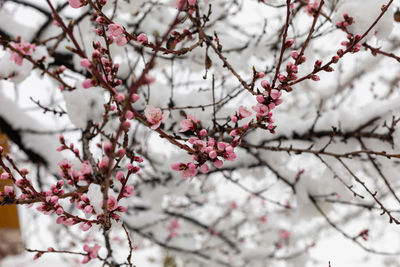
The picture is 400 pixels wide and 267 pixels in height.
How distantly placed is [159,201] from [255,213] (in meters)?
3.41

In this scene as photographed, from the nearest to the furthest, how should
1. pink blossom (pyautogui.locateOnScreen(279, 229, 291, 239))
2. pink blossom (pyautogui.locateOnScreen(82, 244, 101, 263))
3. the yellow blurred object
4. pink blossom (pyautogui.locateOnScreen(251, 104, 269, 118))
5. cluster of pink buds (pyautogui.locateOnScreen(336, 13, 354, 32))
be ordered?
pink blossom (pyautogui.locateOnScreen(251, 104, 269, 118)) < pink blossom (pyautogui.locateOnScreen(82, 244, 101, 263)) < cluster of pink buds (pyautogui.locateOnScreen(336, 13, 354, 32)) < pink blossom (pyautogui.locateOnScreen(279, 229, 291, 239)) < the yellow blurred object

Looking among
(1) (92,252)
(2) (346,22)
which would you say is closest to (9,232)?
(1) (92,252)

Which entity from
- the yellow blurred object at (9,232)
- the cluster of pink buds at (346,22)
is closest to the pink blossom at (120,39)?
Result: the cluster of pink buds at (346,22)

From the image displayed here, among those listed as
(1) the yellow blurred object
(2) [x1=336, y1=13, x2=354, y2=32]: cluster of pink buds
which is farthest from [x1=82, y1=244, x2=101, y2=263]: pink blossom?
(1) the yellow blurred object

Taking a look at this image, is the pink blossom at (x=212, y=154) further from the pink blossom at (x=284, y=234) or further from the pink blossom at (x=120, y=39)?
the pink blossom at (x=284, y=234)

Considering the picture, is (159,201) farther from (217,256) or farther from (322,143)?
(322,143)

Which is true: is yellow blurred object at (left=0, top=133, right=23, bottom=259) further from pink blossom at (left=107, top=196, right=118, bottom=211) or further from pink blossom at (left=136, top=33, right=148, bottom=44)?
pink blossom at (left=136, top=33, right=148, bottom=44)

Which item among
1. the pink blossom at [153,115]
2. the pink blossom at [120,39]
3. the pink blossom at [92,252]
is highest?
the pink blossom at [120,39]

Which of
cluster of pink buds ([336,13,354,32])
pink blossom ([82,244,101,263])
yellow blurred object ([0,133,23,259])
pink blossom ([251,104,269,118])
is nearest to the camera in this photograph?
pink blossom ([251,104,269,118])

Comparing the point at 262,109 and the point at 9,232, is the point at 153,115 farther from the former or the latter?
the point at 9,232

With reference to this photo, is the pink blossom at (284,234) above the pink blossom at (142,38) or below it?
above

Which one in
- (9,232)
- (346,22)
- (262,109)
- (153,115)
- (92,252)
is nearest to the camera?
(153,115)

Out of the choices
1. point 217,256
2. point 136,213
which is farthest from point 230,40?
point 217,256

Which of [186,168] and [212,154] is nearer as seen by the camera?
[212,154]
